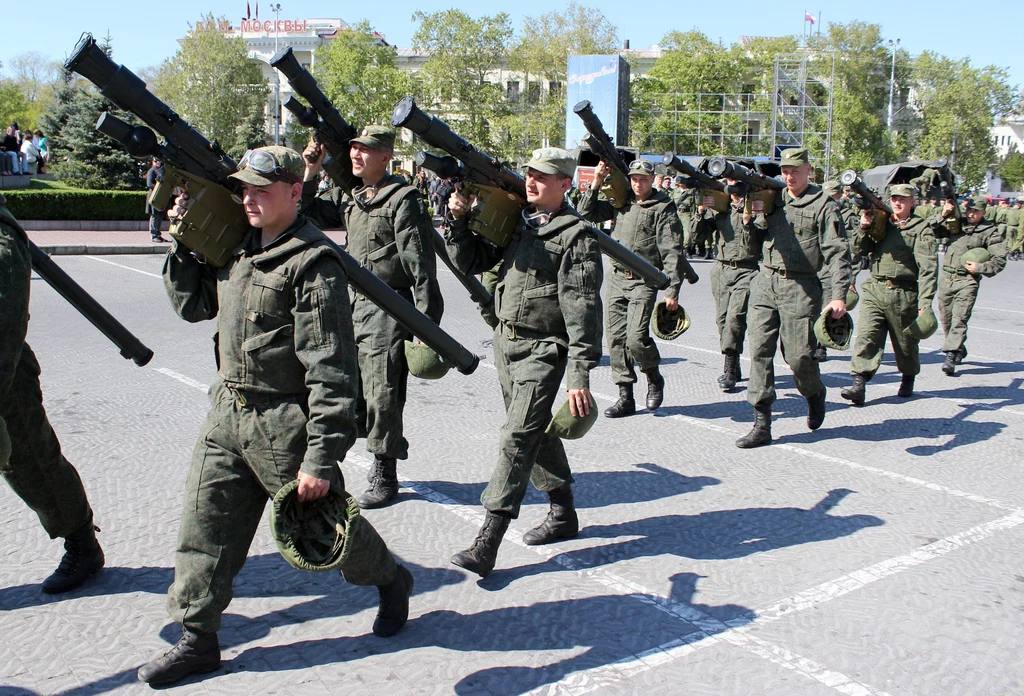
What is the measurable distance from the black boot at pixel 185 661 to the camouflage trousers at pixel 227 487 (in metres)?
0.06

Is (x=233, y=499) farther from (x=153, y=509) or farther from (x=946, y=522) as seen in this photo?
(x=946, y=522)

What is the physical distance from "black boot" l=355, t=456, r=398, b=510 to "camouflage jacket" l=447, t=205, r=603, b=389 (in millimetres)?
1219

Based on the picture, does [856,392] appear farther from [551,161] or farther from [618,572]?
[551,161]

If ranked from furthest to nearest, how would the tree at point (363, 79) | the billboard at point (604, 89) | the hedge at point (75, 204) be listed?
the tree at point (363, 79), the billboard at point (604, 89), the hedge at point (75, 204)

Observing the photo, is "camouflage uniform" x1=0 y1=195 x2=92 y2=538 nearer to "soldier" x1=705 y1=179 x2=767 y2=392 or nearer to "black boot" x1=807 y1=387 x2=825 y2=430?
"black boot" x1=807 y1=387 x2=825 y2=430

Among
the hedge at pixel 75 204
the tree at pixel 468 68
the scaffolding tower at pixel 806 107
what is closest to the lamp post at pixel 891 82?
the scaffolding tower at pixel 806 107

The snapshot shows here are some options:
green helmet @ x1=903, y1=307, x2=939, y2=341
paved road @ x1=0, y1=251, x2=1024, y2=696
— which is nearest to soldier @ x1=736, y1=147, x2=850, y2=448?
paved road @ x1=0, y1=251, x2=1024, y2=696

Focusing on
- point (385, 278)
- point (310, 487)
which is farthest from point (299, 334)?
point (385, 278)

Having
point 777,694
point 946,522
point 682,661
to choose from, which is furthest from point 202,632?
point 946,522

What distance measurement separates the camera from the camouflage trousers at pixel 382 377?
528cm

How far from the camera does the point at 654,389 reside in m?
7.89

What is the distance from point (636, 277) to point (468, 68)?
169ft

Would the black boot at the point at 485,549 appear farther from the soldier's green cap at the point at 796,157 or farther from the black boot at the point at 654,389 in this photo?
the soldier's green cap at the point at 796,157

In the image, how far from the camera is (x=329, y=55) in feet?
206
